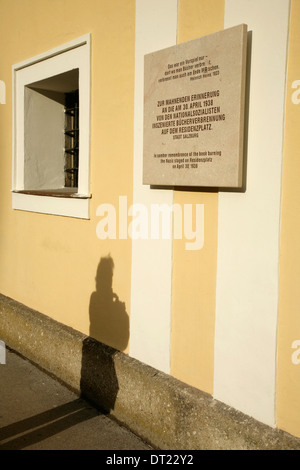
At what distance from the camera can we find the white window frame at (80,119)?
427 centimetres

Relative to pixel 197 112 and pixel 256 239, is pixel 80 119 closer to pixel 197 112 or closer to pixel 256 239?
pixel 197 112

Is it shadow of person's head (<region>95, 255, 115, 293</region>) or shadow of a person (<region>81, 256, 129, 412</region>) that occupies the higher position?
shadow of person's head (<region>95, 255, 115, 293</region>)

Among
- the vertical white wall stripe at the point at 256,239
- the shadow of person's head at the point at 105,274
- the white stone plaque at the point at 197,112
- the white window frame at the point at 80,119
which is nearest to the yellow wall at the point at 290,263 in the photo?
the vertical white wall stripe at the point at 256,239

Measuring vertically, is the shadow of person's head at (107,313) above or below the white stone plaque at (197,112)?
below

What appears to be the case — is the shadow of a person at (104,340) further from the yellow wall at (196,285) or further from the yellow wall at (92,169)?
the yellow wall at (196,285)

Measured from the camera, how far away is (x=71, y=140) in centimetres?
557

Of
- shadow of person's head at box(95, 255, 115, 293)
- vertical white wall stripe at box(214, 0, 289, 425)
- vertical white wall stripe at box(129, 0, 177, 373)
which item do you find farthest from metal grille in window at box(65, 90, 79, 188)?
vertical white wall stripe at box(214, 0, 289, 425)

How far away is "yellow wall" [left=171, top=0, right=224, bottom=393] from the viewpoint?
10.4 ft

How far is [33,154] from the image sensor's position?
214 inches

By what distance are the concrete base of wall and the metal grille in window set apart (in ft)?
5.17

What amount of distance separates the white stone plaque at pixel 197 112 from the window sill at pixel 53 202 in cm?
103

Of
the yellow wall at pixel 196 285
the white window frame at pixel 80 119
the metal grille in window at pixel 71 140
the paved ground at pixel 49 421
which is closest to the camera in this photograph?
the yellow wall at pixel 196 285

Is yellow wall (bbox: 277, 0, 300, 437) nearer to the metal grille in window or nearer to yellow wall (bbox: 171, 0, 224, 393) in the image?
yellow wall (bbox: 171, 0, 224, 393)

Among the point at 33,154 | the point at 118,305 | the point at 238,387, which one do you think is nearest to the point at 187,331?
the point at 238,387
